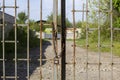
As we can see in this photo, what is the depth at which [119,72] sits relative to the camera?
498 inches

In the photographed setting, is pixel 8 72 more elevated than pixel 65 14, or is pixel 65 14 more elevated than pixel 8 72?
pixel 65 14

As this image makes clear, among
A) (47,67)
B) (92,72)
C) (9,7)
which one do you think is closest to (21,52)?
(47,67)

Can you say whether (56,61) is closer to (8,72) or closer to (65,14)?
(65,14)

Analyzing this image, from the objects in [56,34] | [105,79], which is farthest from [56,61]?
[105,79]

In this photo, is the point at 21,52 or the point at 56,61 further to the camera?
the point at 21,52

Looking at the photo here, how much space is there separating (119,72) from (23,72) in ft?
10.7

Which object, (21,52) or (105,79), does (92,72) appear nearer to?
(105,79)

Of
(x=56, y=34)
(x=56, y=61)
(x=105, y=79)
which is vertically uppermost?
(x=56, y=34)

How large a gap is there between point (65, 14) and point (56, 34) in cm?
31

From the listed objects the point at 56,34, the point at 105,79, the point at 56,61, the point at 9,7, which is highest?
the point at 9,7

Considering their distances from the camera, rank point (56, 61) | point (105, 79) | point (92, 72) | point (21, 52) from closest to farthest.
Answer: point (56, 61) → point (105, 79) → point (92, 72) → point (21, 52)

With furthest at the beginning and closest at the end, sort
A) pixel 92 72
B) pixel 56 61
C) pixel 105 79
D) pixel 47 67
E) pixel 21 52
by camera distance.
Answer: pixel 21 52 < pixel 47 67 < pixel 92 72 < pixel 105 79 < pixel 56 61

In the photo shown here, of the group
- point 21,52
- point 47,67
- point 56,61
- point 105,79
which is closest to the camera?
point 56,61

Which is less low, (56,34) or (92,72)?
(56,34)
